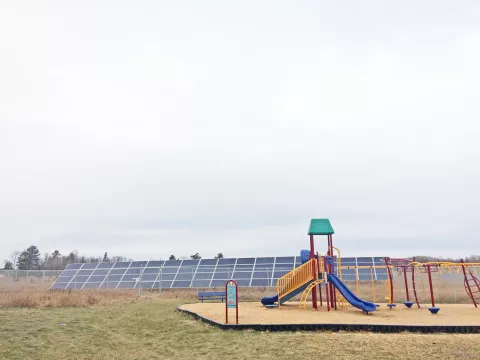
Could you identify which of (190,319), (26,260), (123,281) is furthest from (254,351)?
(26,260)

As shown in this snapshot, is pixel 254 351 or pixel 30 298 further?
pixel 30 298

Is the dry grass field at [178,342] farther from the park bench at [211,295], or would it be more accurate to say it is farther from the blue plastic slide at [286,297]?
the park bench at [211,295]

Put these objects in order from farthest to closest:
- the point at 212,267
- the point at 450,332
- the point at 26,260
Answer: the point at 26,260 < the point at 212,267 < the point at 450,332

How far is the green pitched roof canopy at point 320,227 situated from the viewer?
17.7 m

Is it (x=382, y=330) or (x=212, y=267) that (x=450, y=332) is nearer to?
(x=382, y=330)

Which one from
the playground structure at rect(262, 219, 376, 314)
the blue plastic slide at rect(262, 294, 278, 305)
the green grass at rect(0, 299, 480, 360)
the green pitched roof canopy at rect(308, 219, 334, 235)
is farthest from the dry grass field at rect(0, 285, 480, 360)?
the green pitched roof canopy at rect(308, 219, 334, 235)

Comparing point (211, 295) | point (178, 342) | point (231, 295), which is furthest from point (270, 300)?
point (178, 342)

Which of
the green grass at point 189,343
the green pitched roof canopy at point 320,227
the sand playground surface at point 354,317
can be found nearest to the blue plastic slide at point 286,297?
the sand playground surface at point 354,317

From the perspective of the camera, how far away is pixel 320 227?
1786 cm

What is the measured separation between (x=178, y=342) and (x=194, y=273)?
21.0 metres

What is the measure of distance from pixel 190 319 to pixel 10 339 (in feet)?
19.7

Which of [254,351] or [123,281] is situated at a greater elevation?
[123,281]

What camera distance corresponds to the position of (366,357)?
30.1 feet

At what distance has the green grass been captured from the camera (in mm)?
9508
